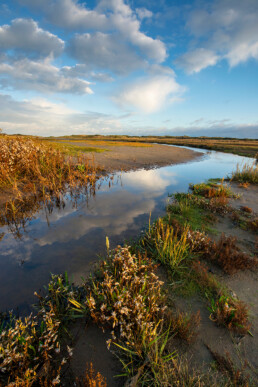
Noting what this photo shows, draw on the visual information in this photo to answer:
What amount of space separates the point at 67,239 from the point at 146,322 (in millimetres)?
4085

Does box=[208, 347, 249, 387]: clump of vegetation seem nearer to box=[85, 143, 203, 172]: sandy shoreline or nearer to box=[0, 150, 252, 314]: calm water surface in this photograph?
box=[0, 150, 252, 314]: calm water surface

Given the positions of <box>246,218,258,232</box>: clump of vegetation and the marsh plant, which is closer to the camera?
<box>246,218,258,232</box>: clump of vegetation

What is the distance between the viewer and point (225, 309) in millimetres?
3238

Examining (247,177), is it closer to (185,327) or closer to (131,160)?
(131,160)

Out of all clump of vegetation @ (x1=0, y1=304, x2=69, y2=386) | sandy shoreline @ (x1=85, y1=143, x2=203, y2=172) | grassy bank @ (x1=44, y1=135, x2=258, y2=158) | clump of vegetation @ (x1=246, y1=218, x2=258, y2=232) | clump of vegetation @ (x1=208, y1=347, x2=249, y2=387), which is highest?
grassy bank @ (x1=44, y1=135, x2=258, y2=158)

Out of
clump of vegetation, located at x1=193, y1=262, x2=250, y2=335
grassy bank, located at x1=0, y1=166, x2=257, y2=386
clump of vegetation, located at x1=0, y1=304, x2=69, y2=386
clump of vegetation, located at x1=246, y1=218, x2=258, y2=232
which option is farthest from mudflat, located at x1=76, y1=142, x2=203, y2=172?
clump of vegetation, located at x1=0, y1=304, x2=69, y2=386

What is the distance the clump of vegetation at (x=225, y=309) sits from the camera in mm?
3186

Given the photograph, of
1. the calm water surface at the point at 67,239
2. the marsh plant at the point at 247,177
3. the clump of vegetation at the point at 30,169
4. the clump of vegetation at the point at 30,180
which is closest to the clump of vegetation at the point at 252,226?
the calm water surface at the point at 67,239

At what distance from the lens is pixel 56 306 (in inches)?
131

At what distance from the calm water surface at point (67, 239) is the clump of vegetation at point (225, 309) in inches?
118

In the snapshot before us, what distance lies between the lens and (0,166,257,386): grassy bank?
2.38 metres

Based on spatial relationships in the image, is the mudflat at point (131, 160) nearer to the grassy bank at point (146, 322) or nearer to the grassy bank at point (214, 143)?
the grassy bank at point (214, 143)

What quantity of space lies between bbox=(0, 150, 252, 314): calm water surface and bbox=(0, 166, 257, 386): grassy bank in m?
0.57

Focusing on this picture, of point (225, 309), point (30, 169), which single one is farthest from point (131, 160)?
point (225, 309)
